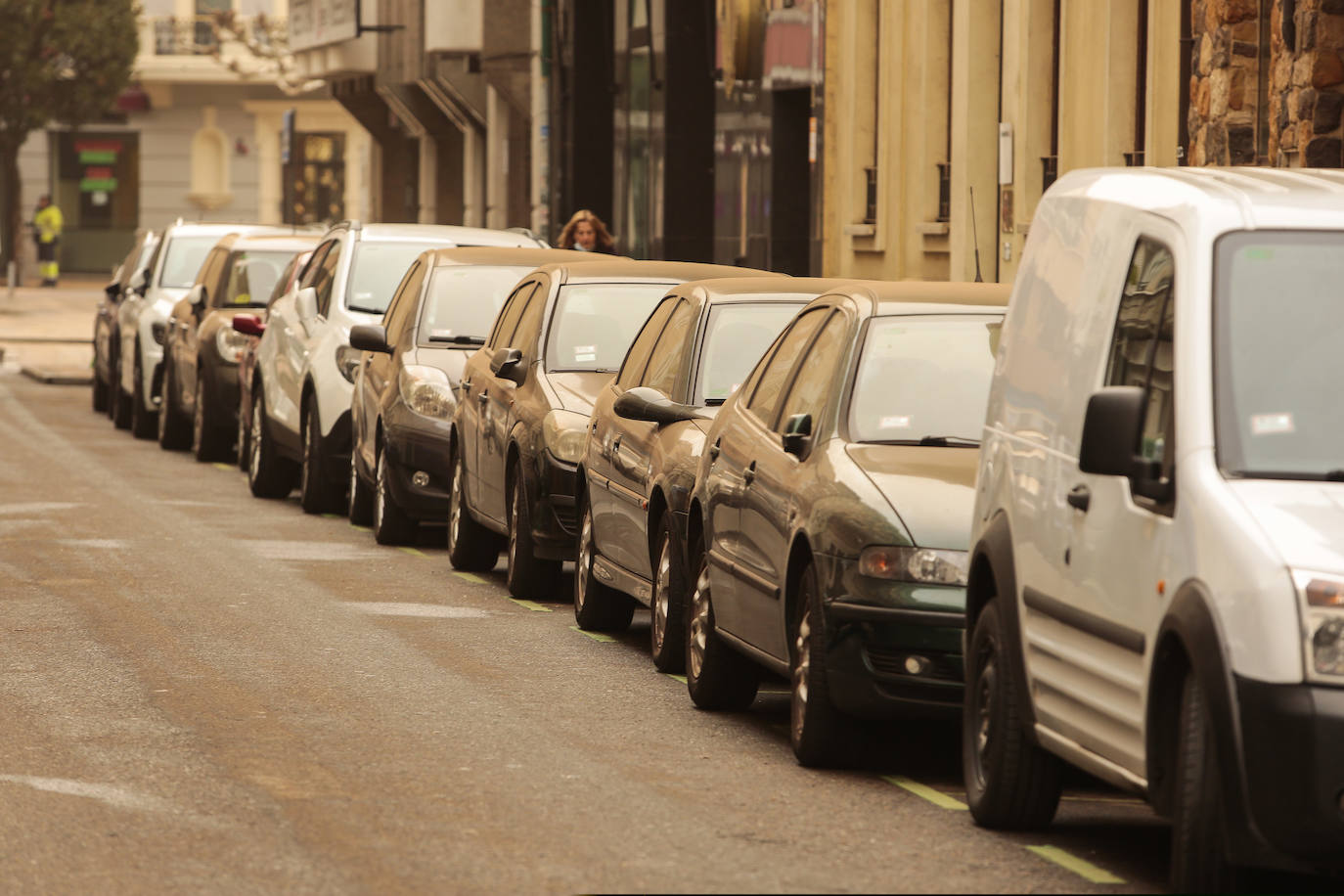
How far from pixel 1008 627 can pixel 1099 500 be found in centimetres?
76

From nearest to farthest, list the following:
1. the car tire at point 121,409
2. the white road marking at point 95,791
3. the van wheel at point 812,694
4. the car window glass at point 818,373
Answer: the white road marking at point 95,791, the van wheel at point 812,694, the car window glass at point 818,373, the car tire at point 121,409

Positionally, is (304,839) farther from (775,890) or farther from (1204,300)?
(1204,300)

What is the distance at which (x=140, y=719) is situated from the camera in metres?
9.77

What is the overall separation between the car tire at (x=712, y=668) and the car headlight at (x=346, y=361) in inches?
318

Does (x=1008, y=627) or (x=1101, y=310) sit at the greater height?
(x=1101, y=310)

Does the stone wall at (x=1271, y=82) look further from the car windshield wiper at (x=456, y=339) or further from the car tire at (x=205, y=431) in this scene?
the car tire at (x=205, y=431)

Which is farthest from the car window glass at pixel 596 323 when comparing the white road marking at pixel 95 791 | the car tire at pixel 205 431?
the car tire at pixel 205 431

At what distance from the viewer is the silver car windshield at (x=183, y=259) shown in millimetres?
26766

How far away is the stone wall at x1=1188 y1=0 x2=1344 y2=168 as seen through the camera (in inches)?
572

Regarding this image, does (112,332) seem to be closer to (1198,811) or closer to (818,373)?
(818,373)

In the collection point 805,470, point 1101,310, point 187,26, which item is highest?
point 187,26

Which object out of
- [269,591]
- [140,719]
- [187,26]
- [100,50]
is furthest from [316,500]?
[187,26]

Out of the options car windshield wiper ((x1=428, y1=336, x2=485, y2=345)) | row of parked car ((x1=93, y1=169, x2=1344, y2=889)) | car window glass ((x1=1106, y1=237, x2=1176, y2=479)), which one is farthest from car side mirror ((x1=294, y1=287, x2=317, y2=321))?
car window glass ((x1=1106, y1=237, x2=1176, y2=479))

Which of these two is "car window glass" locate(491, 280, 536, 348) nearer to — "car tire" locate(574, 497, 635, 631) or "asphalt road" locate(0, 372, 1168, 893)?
"asphalt road" locate(0, 372, 1168, 893)
